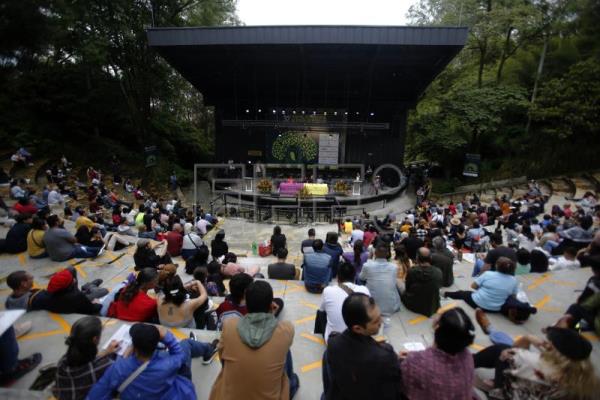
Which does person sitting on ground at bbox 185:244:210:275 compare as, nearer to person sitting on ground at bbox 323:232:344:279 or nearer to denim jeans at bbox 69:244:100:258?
person sitting on ground at bbox 323:232:344:279

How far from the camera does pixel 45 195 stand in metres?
11.0

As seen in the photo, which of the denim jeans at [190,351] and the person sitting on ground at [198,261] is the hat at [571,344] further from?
the person sitting on ground at [198,261]

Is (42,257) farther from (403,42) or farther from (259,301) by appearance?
(403,42)

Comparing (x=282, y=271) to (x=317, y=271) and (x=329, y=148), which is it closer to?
(x=317, y=271)

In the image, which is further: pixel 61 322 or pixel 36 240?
pixel 36 240

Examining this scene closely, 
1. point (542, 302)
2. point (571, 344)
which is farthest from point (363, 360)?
point (542, 302)

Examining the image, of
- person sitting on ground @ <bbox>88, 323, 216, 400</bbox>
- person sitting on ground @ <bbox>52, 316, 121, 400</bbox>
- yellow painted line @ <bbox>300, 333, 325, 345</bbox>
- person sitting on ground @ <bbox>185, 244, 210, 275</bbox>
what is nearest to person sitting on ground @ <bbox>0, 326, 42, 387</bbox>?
person sitting on ground @ <bbox>52, 316, 121, 400</bbox>

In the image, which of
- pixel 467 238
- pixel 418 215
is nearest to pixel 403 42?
pixel 418 215

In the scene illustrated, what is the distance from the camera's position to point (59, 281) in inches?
135

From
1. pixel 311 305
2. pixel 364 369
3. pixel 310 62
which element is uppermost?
pixel 310 62

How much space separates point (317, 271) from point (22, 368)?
3455mm

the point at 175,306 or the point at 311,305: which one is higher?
the point at 175,306

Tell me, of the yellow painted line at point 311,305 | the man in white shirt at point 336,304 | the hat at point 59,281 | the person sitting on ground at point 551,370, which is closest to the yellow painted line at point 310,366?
the man in white shirt at point 336,304

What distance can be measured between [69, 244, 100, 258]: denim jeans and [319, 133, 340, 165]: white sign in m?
17.5
